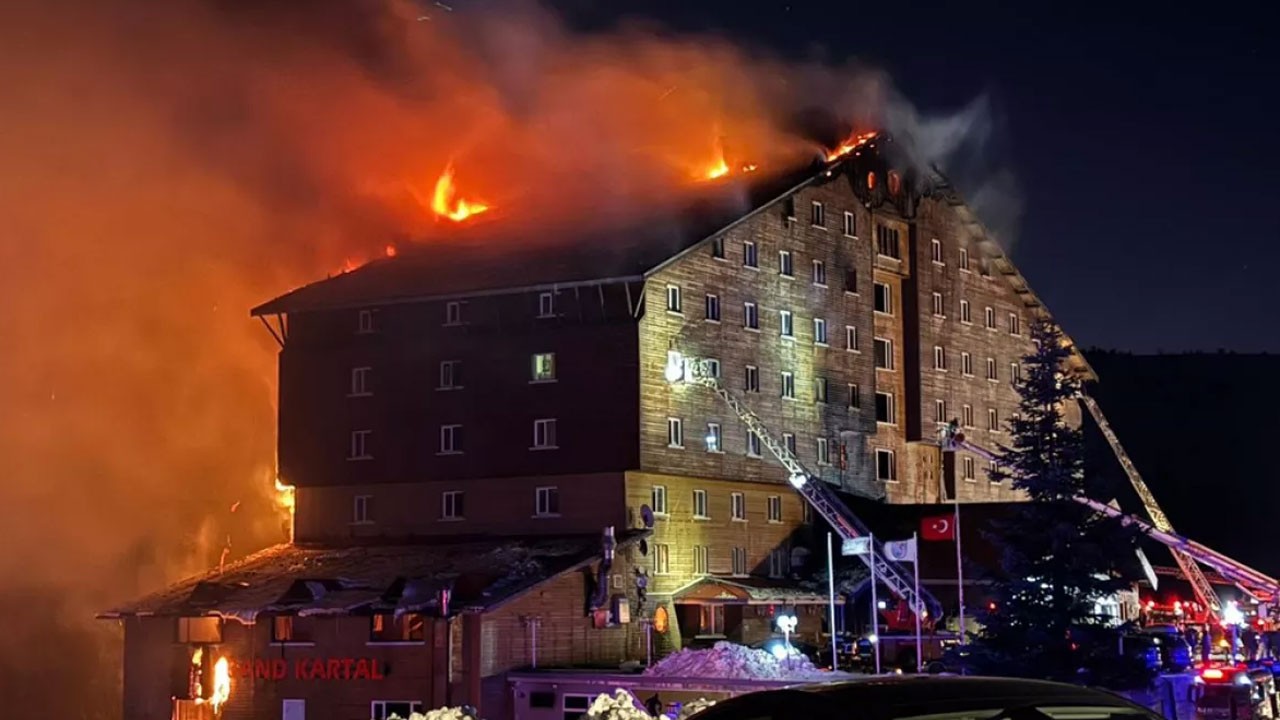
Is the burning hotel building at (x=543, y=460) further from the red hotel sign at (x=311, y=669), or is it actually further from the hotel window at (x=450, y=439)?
Answer: the hotel window at (x=450, y=439)

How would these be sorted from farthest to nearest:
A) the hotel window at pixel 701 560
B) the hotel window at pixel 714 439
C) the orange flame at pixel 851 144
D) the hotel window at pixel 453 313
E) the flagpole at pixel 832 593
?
1. the orange flame at pixel 851 144
2. the hotel window at pixel 453 313
3. the hotel window at pixel 714 439
4. the hotel window at pixel 701 560
5. the flagpole at pixel 832 593

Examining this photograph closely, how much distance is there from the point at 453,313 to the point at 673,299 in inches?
348

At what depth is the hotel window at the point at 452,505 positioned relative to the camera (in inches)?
2414

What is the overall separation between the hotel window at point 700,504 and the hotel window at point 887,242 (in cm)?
1732

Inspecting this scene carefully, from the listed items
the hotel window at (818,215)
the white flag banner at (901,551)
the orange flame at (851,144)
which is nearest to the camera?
the white flag banner at (901,551)

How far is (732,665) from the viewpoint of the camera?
161 feet

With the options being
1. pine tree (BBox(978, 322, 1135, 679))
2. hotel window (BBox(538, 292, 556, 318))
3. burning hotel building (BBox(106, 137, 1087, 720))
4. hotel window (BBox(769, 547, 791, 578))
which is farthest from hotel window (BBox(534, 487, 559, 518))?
pine tree (BBox(978, 322, 1135, 679))

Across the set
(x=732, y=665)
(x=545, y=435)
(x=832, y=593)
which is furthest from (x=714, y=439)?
(x=732, y=665)

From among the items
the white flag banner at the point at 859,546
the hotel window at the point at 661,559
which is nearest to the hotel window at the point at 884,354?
the white flag banner at the point at 859,546

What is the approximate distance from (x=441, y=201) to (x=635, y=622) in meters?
32.3

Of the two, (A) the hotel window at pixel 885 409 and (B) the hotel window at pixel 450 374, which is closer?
(B) the hotel window at pixel 450 374

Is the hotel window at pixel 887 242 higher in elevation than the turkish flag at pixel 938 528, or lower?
higher

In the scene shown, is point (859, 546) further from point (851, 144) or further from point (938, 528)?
point (851, 144)

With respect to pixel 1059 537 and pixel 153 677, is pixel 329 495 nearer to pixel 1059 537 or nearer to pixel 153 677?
Answer: pixel 153 677
